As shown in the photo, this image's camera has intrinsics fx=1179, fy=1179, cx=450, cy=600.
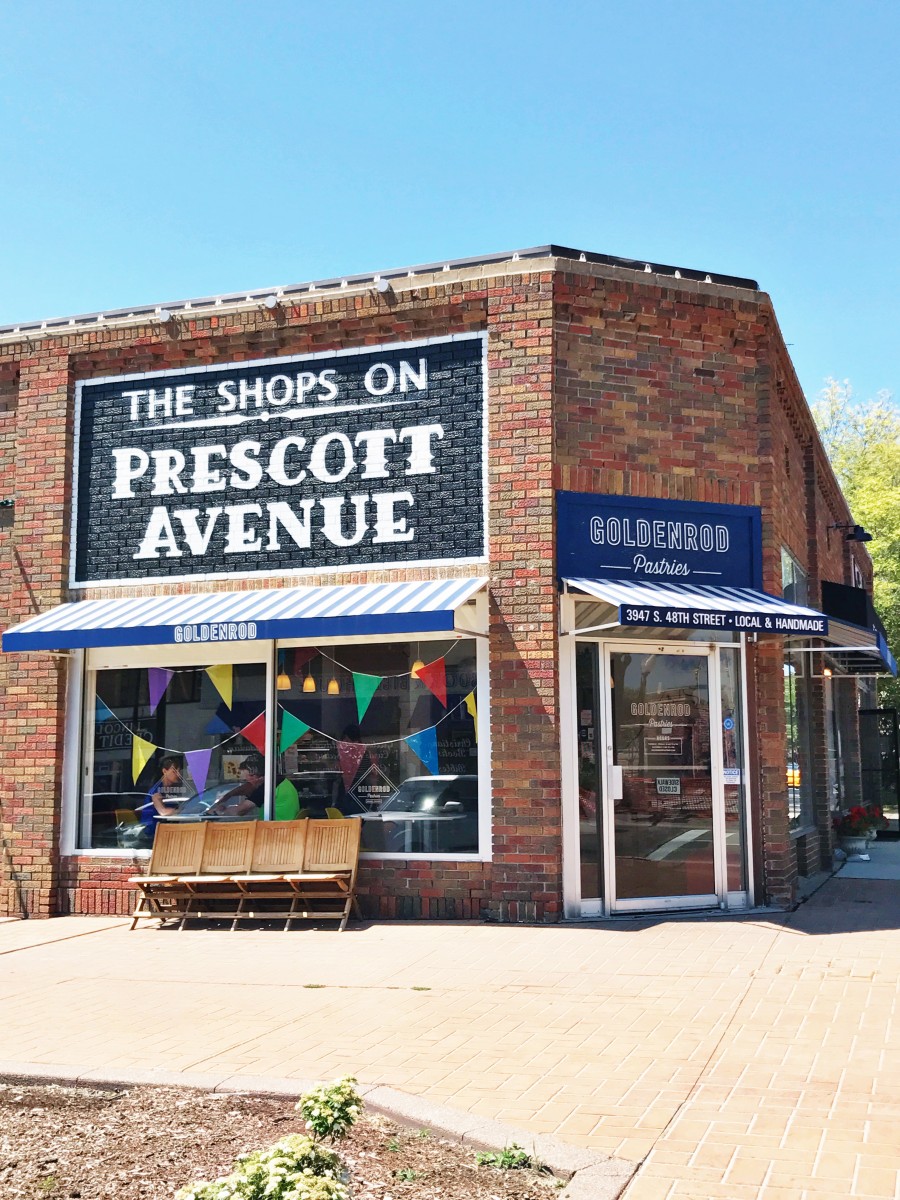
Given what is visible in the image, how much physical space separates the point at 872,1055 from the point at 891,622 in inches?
1083

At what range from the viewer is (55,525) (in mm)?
12117

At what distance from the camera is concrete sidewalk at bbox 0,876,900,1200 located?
495cm

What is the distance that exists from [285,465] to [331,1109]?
7976mm

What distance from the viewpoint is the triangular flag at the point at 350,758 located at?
11070 mm

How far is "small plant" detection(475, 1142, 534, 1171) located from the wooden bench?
5749mm

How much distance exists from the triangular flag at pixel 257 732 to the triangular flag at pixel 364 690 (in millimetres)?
1004

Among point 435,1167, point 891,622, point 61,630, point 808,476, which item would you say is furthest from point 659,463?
point 891,622

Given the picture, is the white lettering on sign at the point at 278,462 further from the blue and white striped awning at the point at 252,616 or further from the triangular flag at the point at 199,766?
the triangular flag at the point at 199,766

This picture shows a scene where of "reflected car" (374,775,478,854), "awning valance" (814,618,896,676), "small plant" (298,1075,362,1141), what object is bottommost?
"small plant" (298,1075,362,1141)

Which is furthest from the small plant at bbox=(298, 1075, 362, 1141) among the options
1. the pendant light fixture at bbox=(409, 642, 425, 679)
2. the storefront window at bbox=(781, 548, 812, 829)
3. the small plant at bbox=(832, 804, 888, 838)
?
the small plant at bbox=(832, 804, 888, 838)

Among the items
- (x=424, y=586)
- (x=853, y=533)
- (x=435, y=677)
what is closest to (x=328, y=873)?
(x=435, y=677)

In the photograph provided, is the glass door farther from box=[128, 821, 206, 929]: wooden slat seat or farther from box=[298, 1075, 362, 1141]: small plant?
box=[298, 1075, 362, 1141]: small plant

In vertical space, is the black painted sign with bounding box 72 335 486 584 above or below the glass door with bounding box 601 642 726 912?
above

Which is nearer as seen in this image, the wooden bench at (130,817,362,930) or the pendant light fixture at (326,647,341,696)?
the wooden bench at (130,817,362,930)
